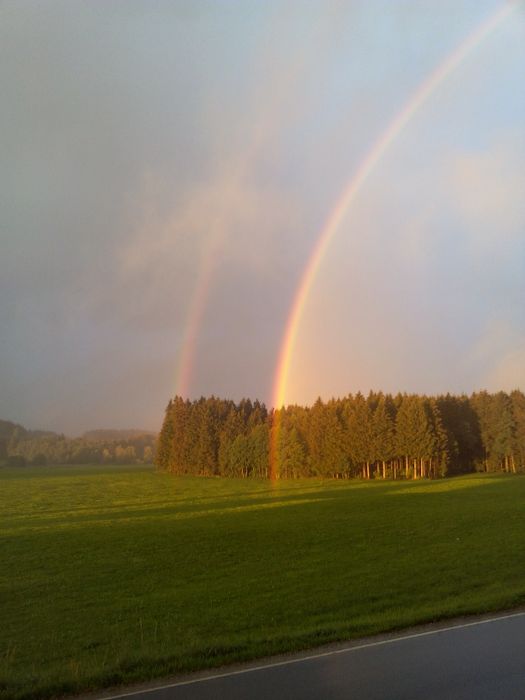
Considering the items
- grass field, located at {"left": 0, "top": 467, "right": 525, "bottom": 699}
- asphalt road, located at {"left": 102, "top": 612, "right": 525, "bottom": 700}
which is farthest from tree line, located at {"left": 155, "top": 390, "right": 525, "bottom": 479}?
asphalt road, located at {"left": 102, "top": 612, "right": 525, "bottom": 700}

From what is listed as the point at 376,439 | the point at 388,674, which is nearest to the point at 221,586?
the point at 388,674

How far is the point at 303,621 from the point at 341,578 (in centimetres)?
526

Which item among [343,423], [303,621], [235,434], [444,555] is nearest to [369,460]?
[343,423]

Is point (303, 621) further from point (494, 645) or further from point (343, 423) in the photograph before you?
point (343, 423)

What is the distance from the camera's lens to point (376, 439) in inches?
4018

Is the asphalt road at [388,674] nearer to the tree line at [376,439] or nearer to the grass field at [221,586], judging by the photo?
the grass field at [221,586]

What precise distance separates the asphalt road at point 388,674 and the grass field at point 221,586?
2.90 feet

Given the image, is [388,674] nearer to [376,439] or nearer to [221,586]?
[221,586]

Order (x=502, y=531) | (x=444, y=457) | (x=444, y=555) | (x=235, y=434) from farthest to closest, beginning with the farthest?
(x=235, y=434), (x=444, y=457), (x=502, y=531), (x=444, y=555)

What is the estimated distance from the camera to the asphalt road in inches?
277

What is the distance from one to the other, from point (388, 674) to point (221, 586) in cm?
968

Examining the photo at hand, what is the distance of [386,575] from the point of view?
16.8 metres

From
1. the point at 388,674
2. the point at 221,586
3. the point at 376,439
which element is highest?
the point at 376,439

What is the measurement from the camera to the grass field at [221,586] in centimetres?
987
